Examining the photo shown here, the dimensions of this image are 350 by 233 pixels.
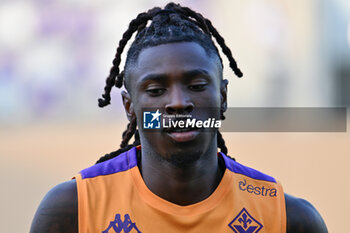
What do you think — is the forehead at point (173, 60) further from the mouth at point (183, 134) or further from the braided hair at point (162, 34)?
the mouth at point (183, 134)

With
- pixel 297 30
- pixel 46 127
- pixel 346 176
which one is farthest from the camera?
pixel 297 30

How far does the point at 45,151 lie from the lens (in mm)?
9469

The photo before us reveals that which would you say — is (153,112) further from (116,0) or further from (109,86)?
(116,0)

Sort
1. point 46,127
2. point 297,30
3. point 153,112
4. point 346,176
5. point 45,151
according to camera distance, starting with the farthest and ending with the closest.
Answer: point 297,30 < point 46,127 < point 45,151 < point 346,176 < point 153,112

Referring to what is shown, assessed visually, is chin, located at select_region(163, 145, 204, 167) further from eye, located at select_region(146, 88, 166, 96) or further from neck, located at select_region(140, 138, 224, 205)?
eye, located at select_region(146, 88, 166, 96)

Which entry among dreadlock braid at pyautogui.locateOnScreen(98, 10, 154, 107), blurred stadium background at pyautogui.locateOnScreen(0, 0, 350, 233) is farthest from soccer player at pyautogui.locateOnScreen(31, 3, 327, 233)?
blurred stadium background at pyautogui.locateOnScreen(0, 0, 350, 233)

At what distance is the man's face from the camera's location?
8.87ft

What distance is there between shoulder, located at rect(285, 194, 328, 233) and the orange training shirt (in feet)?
0.15

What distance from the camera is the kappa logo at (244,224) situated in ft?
9.39

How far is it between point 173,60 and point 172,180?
616 millimetres

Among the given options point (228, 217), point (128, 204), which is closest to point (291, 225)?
point (228, 217)

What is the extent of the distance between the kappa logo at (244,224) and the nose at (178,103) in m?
0.65

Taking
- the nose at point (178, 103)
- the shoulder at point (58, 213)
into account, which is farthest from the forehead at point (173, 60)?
the shoulder at point (58, 213)

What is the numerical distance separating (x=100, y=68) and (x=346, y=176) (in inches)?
180
